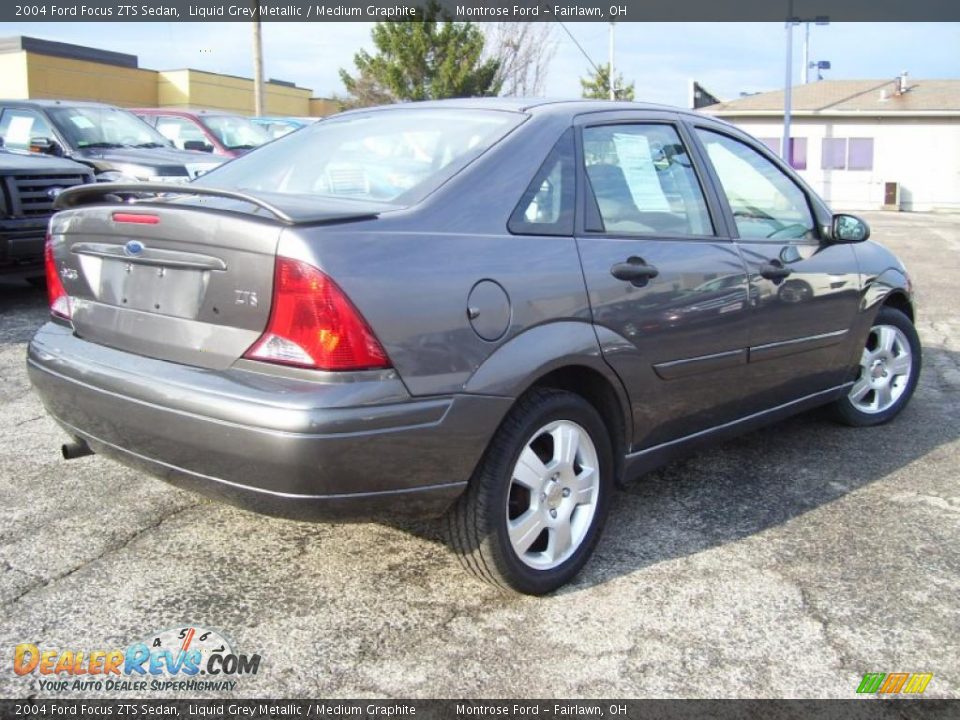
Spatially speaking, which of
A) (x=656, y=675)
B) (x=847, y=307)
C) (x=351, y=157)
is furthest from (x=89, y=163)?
(x=656, y=675)

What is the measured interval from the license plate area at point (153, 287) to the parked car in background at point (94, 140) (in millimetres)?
6706

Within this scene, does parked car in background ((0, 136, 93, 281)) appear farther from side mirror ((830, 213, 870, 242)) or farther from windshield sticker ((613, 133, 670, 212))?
side mirror ((830, 213, 870, 242))

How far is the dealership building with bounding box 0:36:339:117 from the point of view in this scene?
33031 mm

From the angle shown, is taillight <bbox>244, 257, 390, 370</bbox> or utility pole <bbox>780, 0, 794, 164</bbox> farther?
utility pole <bbox>780, 0, 794, 164</bbox>

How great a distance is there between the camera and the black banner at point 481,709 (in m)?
2.42

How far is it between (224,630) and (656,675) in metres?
1.27

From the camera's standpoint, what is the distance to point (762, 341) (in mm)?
3850

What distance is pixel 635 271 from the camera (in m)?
3.25

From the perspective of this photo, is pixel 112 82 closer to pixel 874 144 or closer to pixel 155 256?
pixel 874 144

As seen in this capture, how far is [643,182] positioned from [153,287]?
1813mm

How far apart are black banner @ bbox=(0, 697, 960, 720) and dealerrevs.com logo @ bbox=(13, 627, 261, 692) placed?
8 centimetres

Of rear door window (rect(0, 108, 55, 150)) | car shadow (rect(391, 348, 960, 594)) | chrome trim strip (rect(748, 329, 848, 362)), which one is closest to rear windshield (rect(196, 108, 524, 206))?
car shadow (rect(391, 348, 960, 594))

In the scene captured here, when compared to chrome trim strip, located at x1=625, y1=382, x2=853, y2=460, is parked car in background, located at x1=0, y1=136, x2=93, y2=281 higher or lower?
higher

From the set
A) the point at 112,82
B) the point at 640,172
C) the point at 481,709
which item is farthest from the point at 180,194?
the point at 112,82
